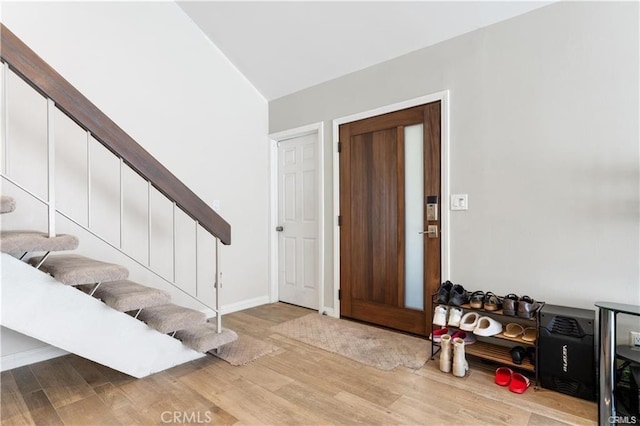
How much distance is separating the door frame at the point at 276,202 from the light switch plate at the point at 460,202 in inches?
51.3

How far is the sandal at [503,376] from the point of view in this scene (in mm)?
2043

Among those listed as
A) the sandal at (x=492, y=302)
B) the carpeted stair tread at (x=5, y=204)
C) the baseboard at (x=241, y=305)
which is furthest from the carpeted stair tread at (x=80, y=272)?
the sandal at (x=492, y=302)

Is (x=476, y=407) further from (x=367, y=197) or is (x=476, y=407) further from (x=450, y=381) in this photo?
(x=367, y=197)

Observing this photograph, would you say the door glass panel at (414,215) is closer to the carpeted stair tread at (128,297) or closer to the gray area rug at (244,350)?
the gray area rug at (244,350)

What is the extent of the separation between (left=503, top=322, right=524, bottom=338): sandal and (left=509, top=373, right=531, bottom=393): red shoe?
226 mm

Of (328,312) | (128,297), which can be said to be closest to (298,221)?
(328,312)

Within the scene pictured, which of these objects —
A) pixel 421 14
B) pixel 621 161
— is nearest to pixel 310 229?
pixel 421 14

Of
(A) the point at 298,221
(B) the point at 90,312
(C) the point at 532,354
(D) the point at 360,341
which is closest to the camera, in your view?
(B) the point at 90,312

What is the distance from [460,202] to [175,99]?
8.61ft

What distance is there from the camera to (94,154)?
2.67 metres

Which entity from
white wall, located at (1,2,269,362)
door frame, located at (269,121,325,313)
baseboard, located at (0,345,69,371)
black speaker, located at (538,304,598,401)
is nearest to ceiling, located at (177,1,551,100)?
white wall, located at (1,2,269,362)

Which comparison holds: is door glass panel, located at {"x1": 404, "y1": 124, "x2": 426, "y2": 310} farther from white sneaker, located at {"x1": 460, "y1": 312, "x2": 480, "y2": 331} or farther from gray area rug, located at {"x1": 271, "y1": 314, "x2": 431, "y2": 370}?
white sneaker, located at {"x1": 460, "y1": 312, "x2": 480, "y2": 331}

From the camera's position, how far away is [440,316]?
2.36m

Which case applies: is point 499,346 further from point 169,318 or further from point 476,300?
point 169,318
